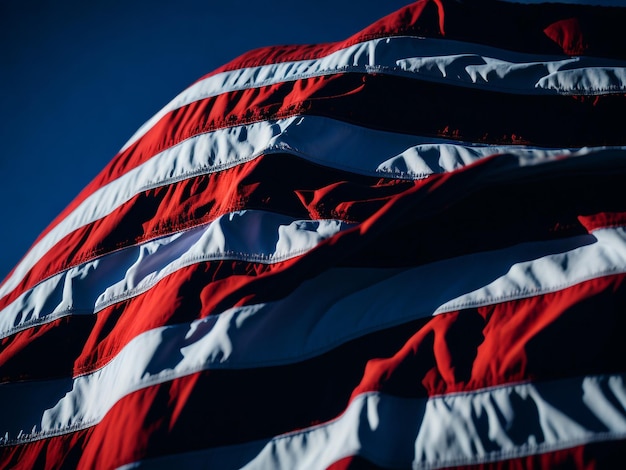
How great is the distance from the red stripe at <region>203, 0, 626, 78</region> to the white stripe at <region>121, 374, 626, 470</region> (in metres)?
1.27

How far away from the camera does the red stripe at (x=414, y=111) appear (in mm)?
1436

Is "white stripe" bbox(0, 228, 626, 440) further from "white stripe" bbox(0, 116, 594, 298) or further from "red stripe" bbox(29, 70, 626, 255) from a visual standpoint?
"red stripe" bbox(29, 70, 626, 255)

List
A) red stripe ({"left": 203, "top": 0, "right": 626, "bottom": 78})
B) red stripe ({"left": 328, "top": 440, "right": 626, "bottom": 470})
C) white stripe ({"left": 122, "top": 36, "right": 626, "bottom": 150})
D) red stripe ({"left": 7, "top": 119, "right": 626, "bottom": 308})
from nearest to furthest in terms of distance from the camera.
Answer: red stripe ({"left": 328, "top": 440, "right": 626, "bottom": 470}) → red stripe ({"left": 7, "top": 119, "right": 626, "bottom": 308}) → white stripe ({"left": 122, "top": 36, "right": 626, "bottom": 150}) → red stripe ({"left": 203, "top": 0, "right": 626, "bottom": 78})

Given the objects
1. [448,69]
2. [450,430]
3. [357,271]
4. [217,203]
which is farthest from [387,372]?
[448,69]

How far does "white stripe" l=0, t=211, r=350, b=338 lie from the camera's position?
1.24 meters

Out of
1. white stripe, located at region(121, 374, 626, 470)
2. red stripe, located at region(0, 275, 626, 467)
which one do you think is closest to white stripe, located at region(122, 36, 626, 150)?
red stripe, located at region(0, 275, 626, 467)

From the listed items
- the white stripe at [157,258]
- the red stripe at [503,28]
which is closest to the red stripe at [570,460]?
the white stripe at [157,258]

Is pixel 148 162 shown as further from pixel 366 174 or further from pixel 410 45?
pixel 410 45

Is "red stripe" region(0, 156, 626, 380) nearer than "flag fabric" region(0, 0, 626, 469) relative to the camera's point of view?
No

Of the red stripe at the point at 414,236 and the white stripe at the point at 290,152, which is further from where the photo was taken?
the white stripe at the point at 290,152

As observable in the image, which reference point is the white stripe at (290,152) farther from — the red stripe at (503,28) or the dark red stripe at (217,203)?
the red stripe at (503,28)

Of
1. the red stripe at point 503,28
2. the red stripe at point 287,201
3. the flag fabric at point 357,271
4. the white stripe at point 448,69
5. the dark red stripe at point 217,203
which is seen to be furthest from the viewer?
the red stripe at point 503,28

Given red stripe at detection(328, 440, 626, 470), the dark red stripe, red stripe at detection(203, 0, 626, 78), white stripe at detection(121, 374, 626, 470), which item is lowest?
red stripe at detection(328, 440, 626, 470)

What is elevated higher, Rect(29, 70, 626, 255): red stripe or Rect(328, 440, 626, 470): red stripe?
Rect(29, 70, 626, 255): red stripe
